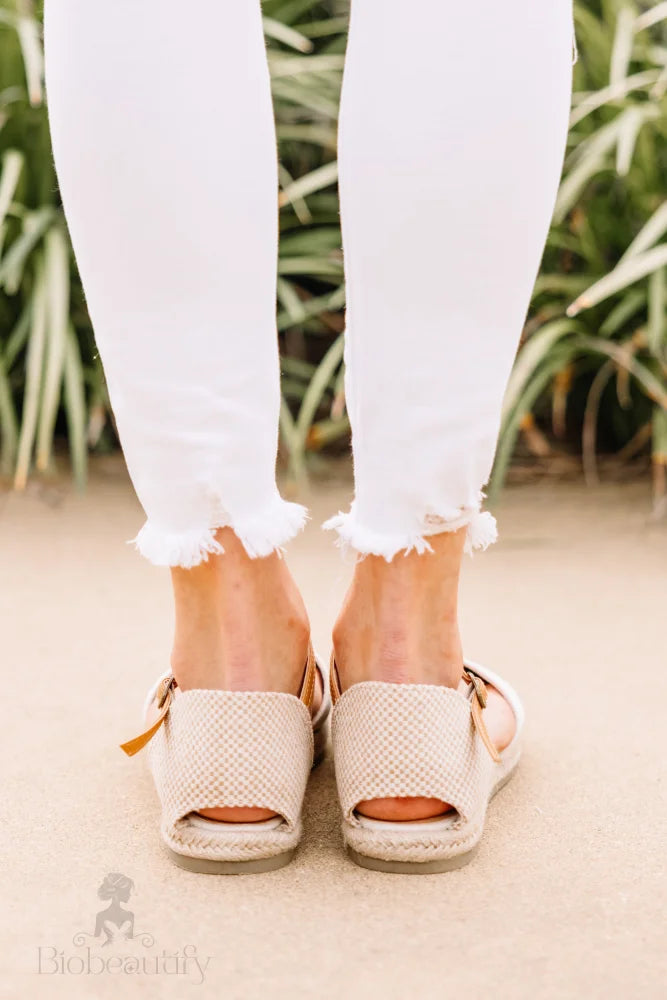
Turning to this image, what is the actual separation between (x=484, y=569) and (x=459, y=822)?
64 cm

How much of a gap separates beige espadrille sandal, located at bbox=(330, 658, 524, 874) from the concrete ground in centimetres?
2

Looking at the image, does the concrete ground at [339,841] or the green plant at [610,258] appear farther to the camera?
the green plant at [610,258]

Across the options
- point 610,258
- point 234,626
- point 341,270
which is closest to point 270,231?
point 234,626

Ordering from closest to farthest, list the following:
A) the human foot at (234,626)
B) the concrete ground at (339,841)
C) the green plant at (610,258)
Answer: the concrete ground at (339,841) < the human foot at (234,626) < the green plant at (610,258)

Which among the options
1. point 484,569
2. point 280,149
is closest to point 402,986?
point 484,569

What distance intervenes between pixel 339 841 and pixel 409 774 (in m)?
0.09

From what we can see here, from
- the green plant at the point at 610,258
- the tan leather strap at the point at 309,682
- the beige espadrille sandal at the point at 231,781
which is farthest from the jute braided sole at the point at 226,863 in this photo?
the green plant at the point at 610,258

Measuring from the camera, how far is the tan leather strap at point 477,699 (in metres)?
0.72

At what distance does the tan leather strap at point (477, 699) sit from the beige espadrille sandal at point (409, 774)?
2 cm

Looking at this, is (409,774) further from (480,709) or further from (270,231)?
(270,231)

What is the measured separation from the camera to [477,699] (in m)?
0.74

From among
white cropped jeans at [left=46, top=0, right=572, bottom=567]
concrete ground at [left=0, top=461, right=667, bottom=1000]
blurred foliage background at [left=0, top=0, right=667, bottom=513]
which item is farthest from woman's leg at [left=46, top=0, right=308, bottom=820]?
blurred foliage background at [left=0, top=0, right=667, bottom=513]

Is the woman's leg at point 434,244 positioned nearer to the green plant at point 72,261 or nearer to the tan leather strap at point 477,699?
the tan leather strap at point 477,699

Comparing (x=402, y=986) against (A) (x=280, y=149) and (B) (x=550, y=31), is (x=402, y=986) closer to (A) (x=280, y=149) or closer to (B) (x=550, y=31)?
(B) (x=550, y=31)
